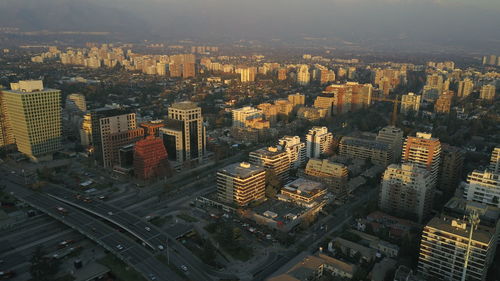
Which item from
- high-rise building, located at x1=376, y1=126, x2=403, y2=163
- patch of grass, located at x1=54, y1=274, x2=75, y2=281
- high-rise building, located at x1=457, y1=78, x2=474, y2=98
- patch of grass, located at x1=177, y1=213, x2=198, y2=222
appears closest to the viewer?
patch of grass, located at x1=54, y1=274, x2=75, y2=281

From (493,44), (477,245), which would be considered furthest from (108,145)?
(493,44)

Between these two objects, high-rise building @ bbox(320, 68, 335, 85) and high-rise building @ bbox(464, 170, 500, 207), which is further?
high-rise building @ bbox(320, 68, 335, 85)

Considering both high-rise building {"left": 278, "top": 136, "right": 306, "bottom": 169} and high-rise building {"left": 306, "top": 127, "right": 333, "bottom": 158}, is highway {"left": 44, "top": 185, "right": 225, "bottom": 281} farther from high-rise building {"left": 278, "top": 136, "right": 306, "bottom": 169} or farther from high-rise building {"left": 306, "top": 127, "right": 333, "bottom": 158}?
high-rise building {"left": 306, "top": 127, "right": 333, "bottom": 158}

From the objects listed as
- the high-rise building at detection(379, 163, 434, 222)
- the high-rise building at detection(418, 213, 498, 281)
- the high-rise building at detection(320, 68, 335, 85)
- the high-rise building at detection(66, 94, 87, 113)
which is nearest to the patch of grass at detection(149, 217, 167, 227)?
the high-rise building at detection(379, 163, 434, 222)

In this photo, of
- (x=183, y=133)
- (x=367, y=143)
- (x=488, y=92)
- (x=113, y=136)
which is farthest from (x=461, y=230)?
(x=488, y=92)

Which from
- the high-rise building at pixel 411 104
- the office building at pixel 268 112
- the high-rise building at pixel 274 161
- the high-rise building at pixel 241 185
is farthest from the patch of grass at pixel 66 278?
the high-rise building at pixel 411 104

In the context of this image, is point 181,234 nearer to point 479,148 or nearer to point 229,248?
point 229,248
